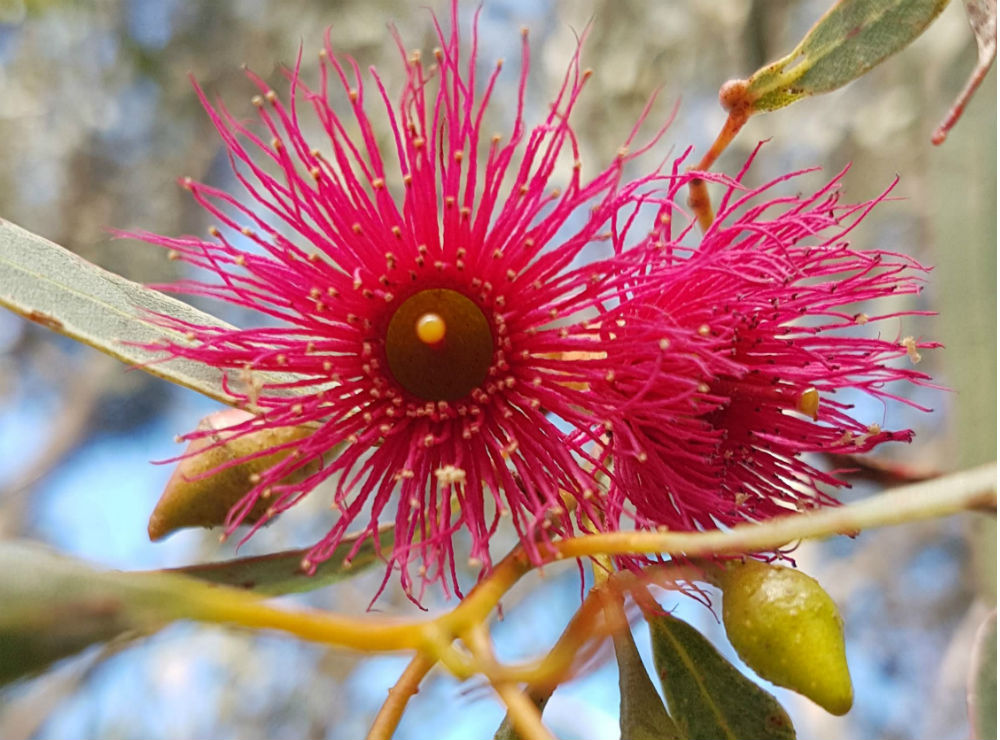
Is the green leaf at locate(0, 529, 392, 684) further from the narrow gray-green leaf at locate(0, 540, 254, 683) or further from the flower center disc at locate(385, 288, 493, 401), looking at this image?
the flower center disc at locate(385, 288, 493, 401)

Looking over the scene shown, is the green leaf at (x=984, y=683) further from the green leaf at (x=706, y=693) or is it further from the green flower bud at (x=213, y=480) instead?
the green flower bud at (x=213, y=480)

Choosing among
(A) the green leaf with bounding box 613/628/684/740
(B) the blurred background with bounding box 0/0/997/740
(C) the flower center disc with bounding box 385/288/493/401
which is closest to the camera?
(A) the green leaf with bounding box 613/628/684/740

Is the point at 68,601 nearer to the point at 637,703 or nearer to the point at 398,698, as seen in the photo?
the point at 398,698

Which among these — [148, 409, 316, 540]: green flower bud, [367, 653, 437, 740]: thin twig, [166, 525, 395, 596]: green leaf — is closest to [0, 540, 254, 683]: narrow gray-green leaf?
[367, 653, 437, 740]: thin twig

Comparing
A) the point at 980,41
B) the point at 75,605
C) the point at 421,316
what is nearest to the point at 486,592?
the point at 75,605

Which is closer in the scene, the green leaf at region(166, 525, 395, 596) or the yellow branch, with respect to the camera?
the yellow branch

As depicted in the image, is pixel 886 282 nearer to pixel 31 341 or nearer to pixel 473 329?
pixel 473 329
